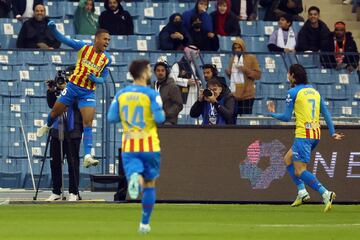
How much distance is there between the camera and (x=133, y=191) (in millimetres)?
14820

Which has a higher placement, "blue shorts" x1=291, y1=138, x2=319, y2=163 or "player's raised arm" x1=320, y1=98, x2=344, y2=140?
"player's raised arm" x1=320, y1=98, x2=344, y2=140

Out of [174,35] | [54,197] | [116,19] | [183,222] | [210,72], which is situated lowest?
[54,197]

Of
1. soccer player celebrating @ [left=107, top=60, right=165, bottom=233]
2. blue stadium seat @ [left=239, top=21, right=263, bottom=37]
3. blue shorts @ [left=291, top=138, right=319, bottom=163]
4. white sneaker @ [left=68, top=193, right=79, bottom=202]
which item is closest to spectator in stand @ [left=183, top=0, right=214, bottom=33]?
blue stadium seat @ [left=239, top=21, right=263, bottom=37]

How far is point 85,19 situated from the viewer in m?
29.0

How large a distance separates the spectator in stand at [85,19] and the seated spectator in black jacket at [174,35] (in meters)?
1.64

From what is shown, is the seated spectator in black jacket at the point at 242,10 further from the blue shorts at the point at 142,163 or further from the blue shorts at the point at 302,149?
the blue shorts at the point at 142,163

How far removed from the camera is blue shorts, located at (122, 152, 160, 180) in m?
15.4

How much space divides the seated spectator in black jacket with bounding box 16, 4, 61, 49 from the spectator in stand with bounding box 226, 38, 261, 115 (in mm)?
4354

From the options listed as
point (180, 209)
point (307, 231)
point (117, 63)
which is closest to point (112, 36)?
point (117, 63)

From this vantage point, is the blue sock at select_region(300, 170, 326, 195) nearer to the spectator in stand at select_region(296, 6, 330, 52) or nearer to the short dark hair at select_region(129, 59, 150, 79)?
the short dark hair at select_region(129, 59, 150, 79)

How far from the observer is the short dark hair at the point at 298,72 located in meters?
21.3

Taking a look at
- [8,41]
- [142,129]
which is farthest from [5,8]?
[142,129]

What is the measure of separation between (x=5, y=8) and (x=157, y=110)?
572 inches

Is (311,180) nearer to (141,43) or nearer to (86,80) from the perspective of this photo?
(86,80)
